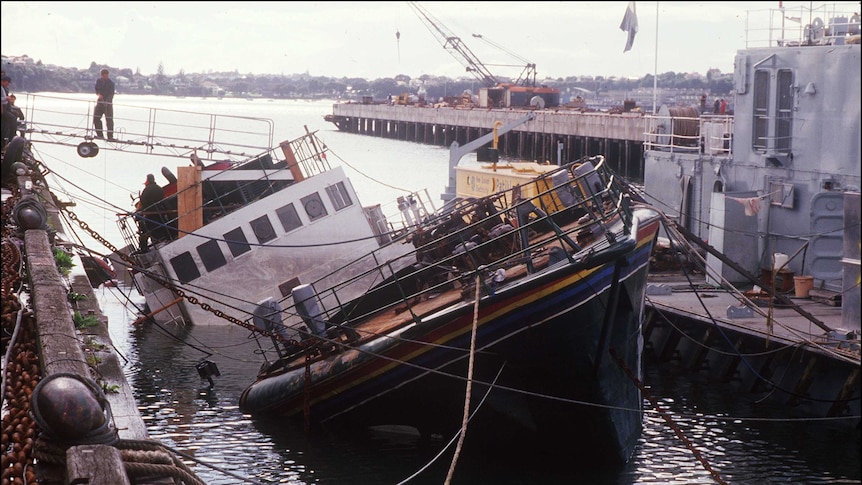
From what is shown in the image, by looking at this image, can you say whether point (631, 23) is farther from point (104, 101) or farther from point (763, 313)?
point (104, 101)

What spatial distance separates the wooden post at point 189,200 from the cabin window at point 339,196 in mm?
3506

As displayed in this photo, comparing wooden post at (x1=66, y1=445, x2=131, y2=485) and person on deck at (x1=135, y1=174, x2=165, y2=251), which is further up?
wooden post at (x1=66, y1=445, x2=131, y2=485)

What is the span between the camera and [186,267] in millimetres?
24859

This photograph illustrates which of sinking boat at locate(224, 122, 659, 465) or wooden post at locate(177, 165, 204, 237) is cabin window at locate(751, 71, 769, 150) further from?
wooden post at locate(177, 165, 204, 237)

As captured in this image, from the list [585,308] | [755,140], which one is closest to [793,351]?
[585,308]

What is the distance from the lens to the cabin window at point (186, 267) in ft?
81.5

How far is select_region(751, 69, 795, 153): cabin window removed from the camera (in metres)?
23.9

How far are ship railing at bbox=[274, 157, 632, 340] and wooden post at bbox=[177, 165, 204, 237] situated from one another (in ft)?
27.5

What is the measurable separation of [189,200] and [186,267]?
198 cm

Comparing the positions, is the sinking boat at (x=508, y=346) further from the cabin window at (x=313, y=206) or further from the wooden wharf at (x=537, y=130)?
the wooden wharf at (x=537, y=130)

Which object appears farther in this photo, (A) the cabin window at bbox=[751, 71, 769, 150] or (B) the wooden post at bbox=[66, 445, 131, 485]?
(A) the cabin window at bbox=[751, 71, 769, 150]

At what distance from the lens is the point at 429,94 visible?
196875 mm

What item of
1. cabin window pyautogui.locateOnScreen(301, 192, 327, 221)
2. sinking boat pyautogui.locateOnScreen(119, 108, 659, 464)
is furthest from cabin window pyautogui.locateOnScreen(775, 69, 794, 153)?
cabin window pyautogui.locateOnScreen(301, 192, 327, 221)

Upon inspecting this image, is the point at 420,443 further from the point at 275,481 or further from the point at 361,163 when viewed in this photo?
the point at 361,163
